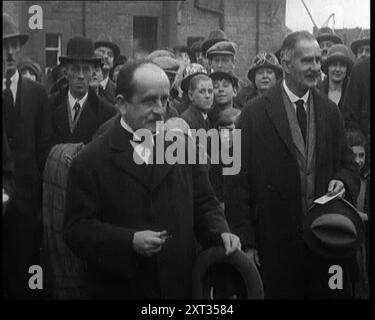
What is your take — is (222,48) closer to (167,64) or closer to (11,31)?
(167,64)

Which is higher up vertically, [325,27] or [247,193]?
[325,27]

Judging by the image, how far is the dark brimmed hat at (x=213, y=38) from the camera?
420 centimetres

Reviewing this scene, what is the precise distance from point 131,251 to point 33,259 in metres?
0.86

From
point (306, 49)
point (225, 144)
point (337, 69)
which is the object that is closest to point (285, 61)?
point (306, 49)

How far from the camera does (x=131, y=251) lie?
330 cm

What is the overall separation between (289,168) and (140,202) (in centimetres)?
92

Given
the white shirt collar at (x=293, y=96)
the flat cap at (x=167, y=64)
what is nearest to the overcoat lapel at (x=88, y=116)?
the flat cap at (x=167, y=64)

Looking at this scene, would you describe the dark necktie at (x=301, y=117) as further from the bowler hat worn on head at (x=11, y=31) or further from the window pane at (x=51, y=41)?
the bowler hat worn on head at (x=11, y=31)

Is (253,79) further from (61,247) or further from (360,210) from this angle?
(61,247)

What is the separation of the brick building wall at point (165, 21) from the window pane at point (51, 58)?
0.07 ft

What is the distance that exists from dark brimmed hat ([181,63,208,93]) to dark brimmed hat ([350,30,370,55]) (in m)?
0.83

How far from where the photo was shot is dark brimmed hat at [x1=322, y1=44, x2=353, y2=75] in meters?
4.36
